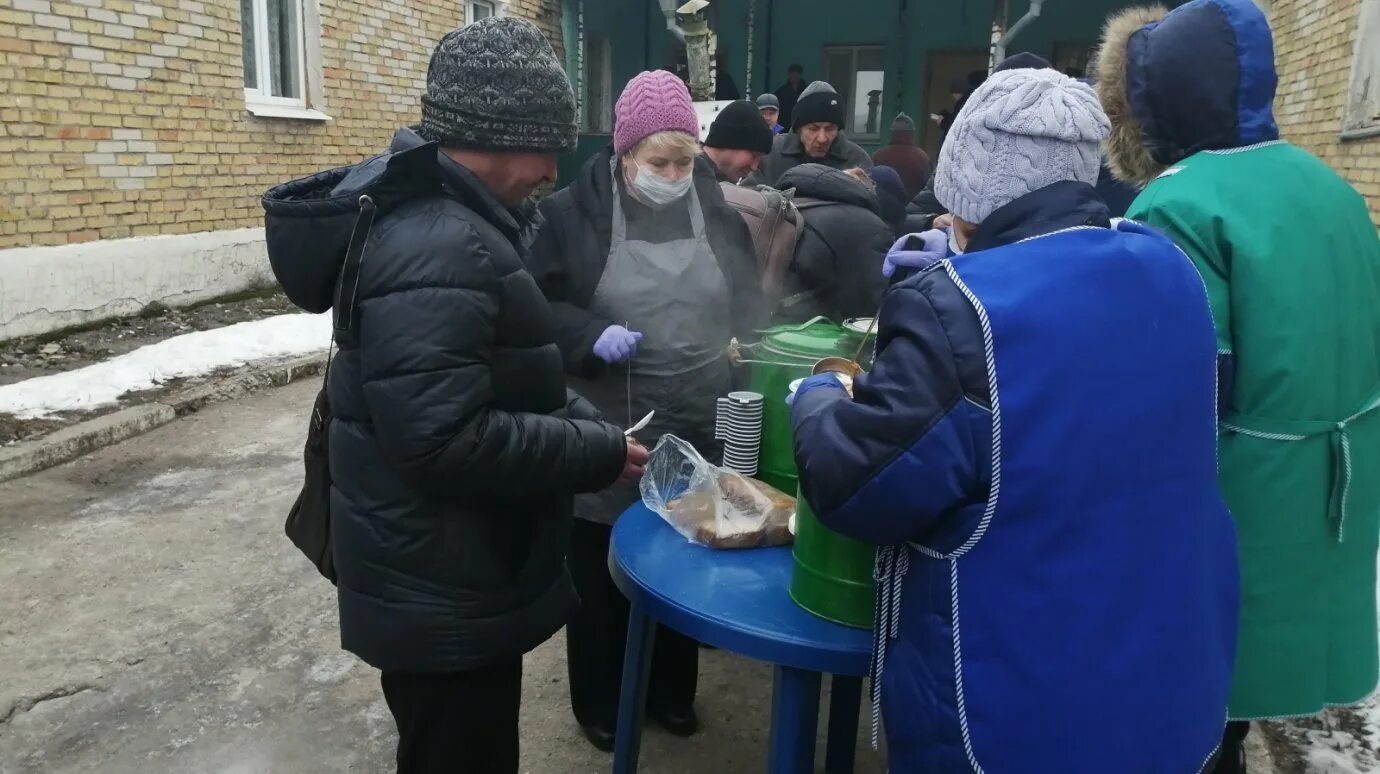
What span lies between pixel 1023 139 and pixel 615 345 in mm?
1309

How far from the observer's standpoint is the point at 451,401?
158 cm

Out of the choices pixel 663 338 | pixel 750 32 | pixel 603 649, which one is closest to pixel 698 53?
pixel 750 32

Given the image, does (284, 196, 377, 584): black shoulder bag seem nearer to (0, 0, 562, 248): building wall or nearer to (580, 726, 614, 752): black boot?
(580, 726, 614, 752): black boot

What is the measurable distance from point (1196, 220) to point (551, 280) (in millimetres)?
1544

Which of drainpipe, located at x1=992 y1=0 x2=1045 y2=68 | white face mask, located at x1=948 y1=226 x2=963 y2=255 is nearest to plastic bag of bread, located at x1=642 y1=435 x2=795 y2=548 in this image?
white face mask, located at x1=948 y1=226 x2=963 y2=255

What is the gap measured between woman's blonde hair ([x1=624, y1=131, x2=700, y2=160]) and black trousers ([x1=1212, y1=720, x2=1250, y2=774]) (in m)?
1.83

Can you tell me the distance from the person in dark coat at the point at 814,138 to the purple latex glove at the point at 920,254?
3199 mm

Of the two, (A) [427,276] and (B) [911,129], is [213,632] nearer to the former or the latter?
(A) [427,276]

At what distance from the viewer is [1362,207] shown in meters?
1.89

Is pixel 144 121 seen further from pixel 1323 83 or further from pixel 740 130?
pixel 1323 83

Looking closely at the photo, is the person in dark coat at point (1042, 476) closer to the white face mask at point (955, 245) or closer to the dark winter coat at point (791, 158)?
the white face mask at point (955, 245)

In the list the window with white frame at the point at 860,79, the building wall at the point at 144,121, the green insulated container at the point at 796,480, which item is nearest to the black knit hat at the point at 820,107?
the green insulated container at the point at 796,480

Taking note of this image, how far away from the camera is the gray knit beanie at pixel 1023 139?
55.0 inches

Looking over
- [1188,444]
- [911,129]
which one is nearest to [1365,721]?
[1188,444]
